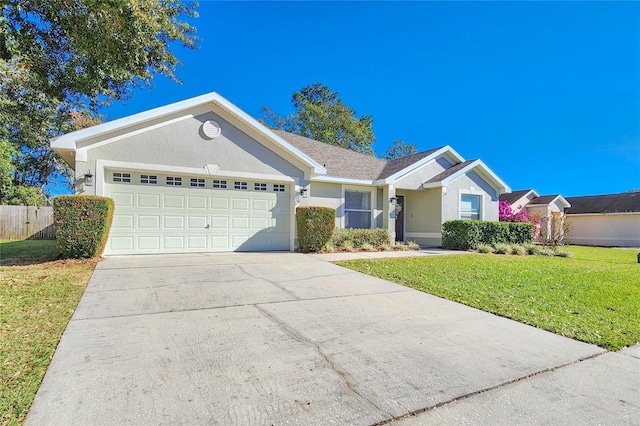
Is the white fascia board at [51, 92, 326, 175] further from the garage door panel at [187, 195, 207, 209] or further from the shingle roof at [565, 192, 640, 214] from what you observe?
the shingle roof at [565, 192, 640, 214]

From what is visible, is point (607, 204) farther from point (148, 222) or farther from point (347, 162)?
point (148, 222)

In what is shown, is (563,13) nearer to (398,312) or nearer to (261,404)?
(398,312)

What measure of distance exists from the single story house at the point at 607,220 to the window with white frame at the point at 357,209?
58.5 feet

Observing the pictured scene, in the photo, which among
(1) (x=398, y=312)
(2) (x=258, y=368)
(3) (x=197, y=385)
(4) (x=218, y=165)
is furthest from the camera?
(4) (x=218, y=165)

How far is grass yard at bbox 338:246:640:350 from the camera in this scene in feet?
14.0

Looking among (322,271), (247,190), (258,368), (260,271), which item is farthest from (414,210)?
(258,368)

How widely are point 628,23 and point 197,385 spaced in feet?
58.8

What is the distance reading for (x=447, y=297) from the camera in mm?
5633

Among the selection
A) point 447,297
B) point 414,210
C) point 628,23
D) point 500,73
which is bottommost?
point 447,297

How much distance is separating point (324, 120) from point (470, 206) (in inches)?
673

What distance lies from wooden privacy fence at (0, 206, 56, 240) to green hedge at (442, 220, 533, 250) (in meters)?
20.9

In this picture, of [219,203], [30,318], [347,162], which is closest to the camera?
[30,318]

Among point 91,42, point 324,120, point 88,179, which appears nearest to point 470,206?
point 88,179

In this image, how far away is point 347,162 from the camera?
51.2 feet
